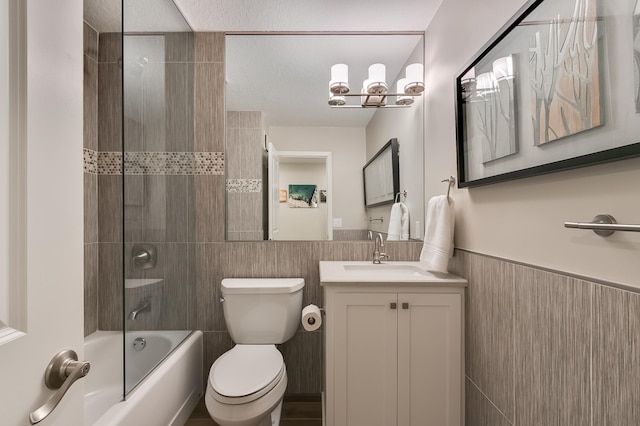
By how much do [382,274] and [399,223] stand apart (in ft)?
1.39

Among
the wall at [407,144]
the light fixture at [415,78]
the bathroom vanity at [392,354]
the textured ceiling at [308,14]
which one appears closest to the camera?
the bathroom vanity at [392,354]

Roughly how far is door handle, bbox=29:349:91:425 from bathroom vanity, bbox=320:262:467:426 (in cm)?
94

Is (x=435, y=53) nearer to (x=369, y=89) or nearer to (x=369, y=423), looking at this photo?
(x=369, y=89)

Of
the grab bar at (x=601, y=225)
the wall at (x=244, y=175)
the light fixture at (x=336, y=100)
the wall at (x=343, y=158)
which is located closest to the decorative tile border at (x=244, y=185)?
the wall at (x=244, y=175)

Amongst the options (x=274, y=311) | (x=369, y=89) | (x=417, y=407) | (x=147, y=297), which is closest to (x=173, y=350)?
(x=147, y=297)

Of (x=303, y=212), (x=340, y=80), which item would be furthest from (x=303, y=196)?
(x=340, y=80)

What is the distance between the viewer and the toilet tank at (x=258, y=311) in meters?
1.76

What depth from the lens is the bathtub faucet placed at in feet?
4.27

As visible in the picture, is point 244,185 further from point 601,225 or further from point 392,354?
point 601,225

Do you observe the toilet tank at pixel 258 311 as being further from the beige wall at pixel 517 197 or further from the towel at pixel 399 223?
the beige wall at pixel 517 197

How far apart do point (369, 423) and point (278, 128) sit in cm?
170

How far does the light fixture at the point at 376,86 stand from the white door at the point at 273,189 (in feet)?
1.64

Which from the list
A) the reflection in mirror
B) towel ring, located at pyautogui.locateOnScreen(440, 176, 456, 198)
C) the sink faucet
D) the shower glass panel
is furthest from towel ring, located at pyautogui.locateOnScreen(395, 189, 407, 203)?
the reflection in mirror

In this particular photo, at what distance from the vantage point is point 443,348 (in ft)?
4.60
